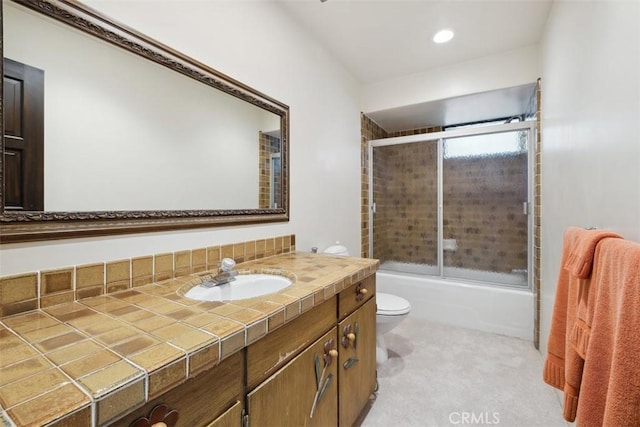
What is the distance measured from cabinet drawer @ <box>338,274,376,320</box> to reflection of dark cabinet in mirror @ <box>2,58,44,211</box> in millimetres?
1087

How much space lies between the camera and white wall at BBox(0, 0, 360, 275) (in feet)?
3.19

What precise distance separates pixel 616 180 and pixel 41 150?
1869 millimetres

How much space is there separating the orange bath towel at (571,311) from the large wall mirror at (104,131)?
1.38 m

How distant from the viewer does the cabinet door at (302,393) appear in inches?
31.0

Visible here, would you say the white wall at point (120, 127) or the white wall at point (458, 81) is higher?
the white wall at point (458, 81)

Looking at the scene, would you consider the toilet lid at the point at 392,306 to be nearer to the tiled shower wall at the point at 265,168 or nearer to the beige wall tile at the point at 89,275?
the tiled shower wall at the point at 265,168

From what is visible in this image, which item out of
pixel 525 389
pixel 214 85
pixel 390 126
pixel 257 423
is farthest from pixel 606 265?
pixel 390 126

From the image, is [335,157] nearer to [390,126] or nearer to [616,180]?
[390,126]

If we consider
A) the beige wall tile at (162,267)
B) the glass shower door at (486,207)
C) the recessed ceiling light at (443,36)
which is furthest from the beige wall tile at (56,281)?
the glass shower door at (486,207)

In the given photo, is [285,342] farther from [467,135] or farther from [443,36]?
[467,135]

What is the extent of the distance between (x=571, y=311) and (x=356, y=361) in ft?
2.85

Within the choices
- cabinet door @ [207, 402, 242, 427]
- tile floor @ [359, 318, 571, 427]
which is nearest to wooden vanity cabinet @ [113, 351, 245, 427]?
cabinet door @ [207, 402, 242, 427]

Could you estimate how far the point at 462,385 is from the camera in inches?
67.3

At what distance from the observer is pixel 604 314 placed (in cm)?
67
